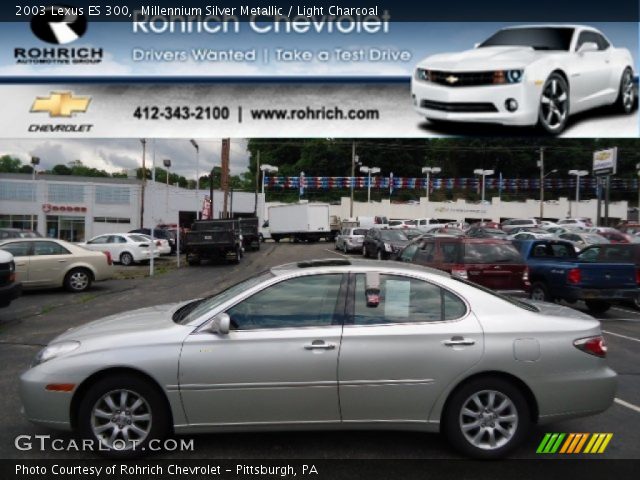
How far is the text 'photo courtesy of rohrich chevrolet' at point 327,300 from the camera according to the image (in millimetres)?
3861

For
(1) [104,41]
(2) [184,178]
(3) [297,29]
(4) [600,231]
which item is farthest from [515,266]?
(2) [184,178]

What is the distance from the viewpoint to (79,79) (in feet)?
23.8

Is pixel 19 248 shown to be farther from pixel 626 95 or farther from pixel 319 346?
pixel 626 95

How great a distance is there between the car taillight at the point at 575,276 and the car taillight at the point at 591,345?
6549 millimetres

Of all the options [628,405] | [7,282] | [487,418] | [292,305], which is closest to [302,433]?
[292,305]

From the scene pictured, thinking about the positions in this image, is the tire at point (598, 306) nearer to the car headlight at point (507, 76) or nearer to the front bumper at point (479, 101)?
the front bumper at point (479, 101)

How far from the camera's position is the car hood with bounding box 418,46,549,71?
23.3 ft

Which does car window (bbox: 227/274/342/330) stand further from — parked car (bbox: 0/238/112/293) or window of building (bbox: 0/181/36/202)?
window of building (bbox: 0/181/36/202)

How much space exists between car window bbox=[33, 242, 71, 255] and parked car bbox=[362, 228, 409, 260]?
1273 cm

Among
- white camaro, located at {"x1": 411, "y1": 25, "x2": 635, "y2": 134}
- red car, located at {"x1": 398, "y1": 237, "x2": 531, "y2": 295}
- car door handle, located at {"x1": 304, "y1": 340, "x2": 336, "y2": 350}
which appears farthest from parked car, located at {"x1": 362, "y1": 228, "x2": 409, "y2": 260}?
car door handle, located at {"x1": 304, "y1": 340, "x2": 336, "y2": 350}

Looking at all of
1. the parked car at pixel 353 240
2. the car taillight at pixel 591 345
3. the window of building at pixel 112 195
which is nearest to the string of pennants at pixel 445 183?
the window of building at pixel 112 195

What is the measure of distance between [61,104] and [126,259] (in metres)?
15.9

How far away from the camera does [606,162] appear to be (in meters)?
40.8

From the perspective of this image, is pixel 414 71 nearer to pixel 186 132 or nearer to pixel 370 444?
pixel 186 132
